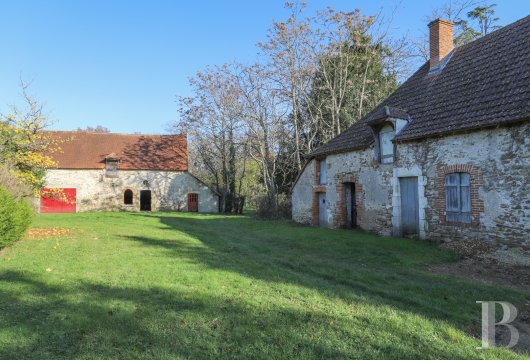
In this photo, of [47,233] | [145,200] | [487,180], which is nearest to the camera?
[487,180]

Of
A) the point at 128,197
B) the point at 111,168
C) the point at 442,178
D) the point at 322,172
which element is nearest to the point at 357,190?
the point at 322,172

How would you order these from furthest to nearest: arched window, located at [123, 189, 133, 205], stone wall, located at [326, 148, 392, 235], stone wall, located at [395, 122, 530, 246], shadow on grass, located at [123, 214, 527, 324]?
arched window, located at [123, 189, 133, 205] → stone wall, located at [326, 148, 392, 235] → stone wall, located at [395, 122, 530, 246] → shadow on grass, located at [123, 214, 527, 324]

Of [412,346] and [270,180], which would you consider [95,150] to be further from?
[412,346]

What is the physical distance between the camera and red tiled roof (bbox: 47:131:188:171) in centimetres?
3142

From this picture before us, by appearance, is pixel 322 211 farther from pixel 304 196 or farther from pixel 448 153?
pixel 448 153

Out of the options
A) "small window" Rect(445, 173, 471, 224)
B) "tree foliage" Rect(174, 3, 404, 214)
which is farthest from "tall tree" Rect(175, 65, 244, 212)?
"small window" Rect(445, 173, 471, 224)

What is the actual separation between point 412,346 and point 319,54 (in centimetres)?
2222

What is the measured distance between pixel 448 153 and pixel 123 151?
2835cm

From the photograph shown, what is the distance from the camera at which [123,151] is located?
32812 mm

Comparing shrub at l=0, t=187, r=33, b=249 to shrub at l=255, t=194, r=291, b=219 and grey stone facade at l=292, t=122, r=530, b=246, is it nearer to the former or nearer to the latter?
grey stone facade at l=292, t=122, r=530, b=246

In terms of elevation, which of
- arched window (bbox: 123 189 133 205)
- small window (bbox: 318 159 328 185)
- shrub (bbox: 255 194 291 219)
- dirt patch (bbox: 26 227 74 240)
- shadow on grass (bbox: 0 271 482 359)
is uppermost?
small window (bbox: 318 159 328 185)

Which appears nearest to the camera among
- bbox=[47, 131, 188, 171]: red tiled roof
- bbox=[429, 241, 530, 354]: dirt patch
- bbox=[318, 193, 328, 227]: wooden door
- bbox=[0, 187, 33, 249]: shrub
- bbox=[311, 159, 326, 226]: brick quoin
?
bbox=[429, 241, 530, 354]: dirt patch

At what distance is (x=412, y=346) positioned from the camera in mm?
3867

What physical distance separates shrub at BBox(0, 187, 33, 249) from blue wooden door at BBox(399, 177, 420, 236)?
1168cm
